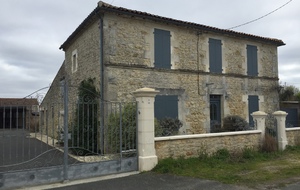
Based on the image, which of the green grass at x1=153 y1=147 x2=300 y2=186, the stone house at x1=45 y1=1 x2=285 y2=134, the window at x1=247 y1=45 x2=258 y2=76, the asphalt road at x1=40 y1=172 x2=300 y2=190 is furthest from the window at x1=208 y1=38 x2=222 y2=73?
the asphalt road at x1=40 y1=172 x2=300 y2=190

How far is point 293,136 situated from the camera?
1120 cm

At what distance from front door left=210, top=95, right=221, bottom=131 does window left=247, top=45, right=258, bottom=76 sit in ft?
7.81

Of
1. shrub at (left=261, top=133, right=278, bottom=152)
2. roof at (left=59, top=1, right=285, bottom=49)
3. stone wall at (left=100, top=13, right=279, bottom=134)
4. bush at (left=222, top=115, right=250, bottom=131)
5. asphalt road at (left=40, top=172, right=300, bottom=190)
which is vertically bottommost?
asphalt road at (left=40, top=172, right=300, bottom=190)

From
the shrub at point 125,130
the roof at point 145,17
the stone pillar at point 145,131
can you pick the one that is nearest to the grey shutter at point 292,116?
the roof at point 145,17

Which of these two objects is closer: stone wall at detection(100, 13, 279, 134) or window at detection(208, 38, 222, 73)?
stone wall at detection(100, 13, 279, 134)

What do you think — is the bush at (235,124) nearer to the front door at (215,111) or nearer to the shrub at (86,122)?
the front door at (215,111)

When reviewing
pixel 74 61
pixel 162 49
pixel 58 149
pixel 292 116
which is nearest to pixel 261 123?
pixel 162 49

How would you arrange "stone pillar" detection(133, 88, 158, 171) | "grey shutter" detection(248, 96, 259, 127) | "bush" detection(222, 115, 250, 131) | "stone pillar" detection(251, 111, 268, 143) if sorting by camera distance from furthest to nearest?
"grey shutter" detection(248, 96, 259, 127) → "bush" detection(222, 115, 250, 131) → "stone pillar" detection(251, 111, 268, 143) → "stone pillar" detection(133, 88, 158, 171)

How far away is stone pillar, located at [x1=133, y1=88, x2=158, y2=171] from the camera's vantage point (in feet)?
24.0

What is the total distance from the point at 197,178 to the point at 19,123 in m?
4.23

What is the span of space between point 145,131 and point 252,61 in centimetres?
937

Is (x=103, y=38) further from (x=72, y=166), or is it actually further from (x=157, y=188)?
(x=157, y=188)

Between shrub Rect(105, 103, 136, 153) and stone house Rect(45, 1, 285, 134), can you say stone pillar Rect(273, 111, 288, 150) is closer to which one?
stone house Rect(45, 1, 285, 134)

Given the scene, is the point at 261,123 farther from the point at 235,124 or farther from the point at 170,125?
the point at 170,125
